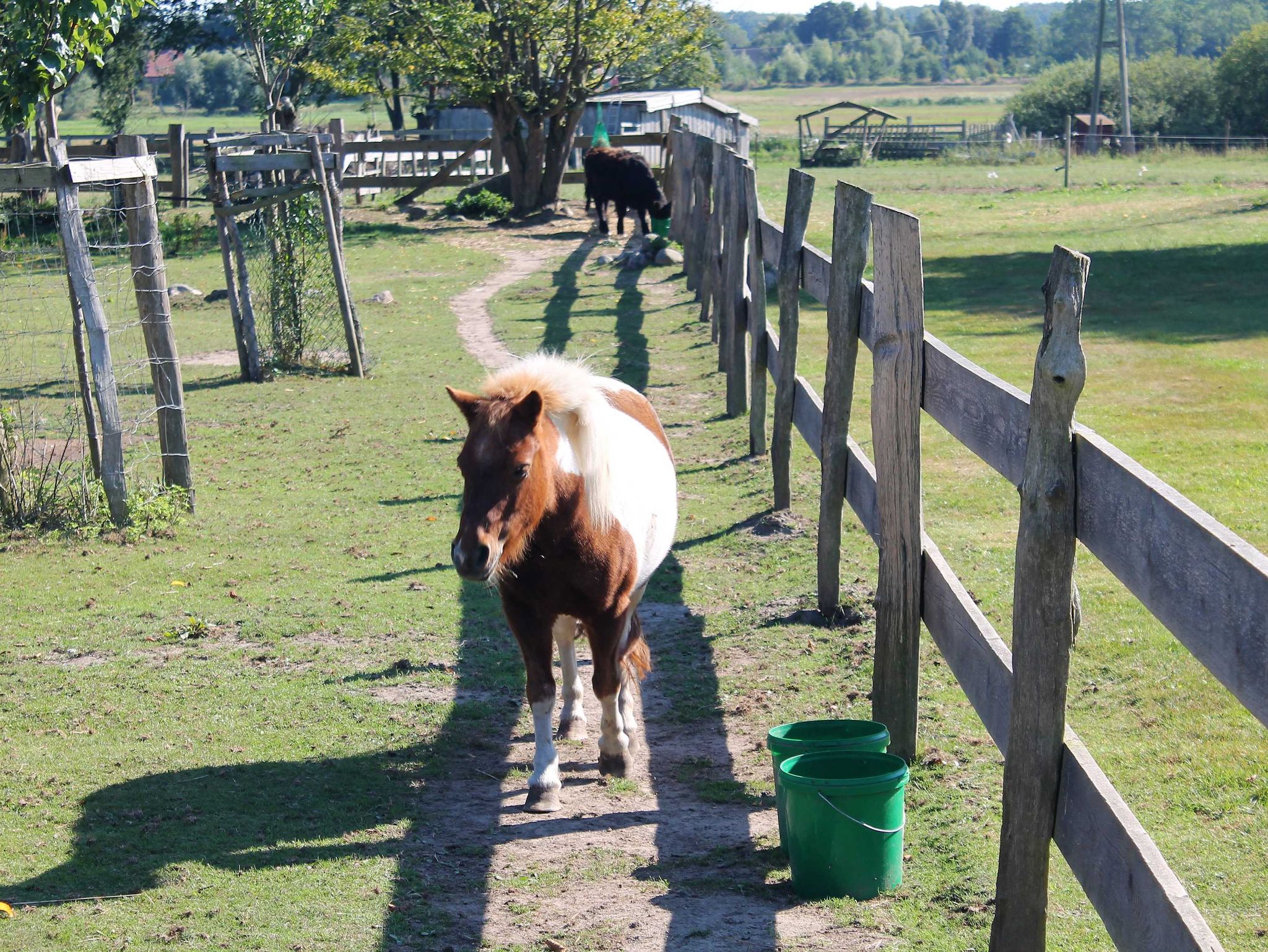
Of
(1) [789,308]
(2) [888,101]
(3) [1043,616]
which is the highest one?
(2) [888,101]

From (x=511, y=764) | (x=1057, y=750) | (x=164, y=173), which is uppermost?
(x=164, y=173)

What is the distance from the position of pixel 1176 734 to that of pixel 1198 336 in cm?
957

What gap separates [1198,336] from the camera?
1295 centimetres

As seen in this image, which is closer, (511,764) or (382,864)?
(382,864)

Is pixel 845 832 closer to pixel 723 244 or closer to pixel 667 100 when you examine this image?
pixel 723 244

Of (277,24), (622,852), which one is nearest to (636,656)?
(622,852)

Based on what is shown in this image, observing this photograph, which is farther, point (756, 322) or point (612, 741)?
point (756, 322)

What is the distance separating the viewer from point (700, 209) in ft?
51.0

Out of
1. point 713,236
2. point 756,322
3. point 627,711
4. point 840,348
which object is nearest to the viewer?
point 627,711

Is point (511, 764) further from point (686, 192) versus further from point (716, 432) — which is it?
point (686, 192)

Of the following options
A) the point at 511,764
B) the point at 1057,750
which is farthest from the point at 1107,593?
the point at 1057,750

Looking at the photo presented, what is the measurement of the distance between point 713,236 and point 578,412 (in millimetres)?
9174

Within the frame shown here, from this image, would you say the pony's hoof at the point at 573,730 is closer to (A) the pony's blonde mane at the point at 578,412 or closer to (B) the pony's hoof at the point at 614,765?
(B) the pony's hoof at the point at 614,765

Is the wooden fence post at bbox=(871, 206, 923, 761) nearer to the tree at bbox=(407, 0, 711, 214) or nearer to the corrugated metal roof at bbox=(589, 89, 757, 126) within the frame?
the tree at bbox=(407, 0, 711, 214)
